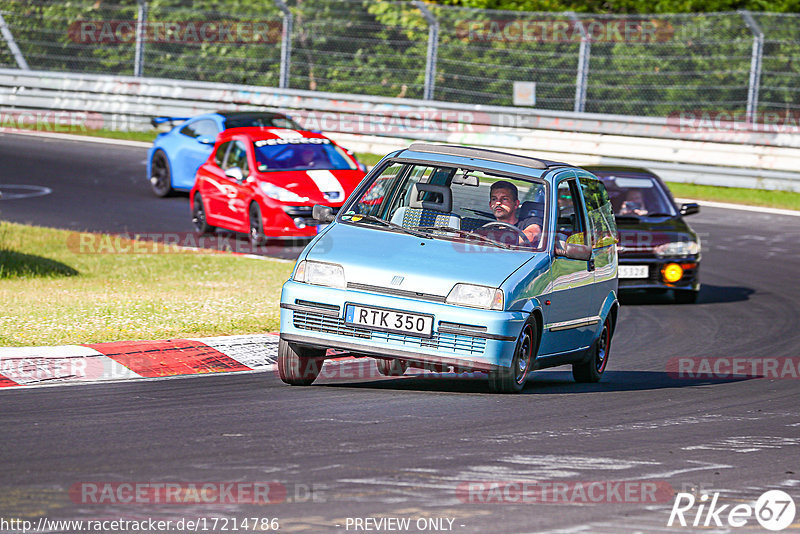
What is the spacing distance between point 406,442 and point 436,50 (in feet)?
65.4

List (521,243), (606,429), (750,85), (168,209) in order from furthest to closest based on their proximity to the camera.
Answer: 1. (750,85)
2. (168,209)
3. (521,243)
4. (606,429)

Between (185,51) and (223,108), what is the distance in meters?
2.18

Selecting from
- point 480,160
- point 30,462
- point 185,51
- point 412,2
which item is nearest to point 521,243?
point 480,160

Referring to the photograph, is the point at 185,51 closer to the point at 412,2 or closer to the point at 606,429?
the point at 412,2

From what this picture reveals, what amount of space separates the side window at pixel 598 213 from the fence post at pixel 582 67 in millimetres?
14525

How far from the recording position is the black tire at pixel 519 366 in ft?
27.9

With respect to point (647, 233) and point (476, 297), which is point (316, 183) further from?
point (476, 297)

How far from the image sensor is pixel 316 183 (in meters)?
17.6

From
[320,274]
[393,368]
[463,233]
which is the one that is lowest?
[393,368]

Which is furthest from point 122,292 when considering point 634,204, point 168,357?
point 634,204

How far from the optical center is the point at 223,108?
2783 cm

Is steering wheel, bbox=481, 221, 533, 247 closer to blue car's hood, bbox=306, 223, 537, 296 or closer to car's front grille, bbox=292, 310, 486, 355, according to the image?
blue car's hood, bbox=306, 223, 537, 296

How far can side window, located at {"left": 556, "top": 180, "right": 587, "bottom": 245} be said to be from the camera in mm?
9867

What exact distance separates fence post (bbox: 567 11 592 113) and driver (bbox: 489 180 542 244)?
15904 millimetres
